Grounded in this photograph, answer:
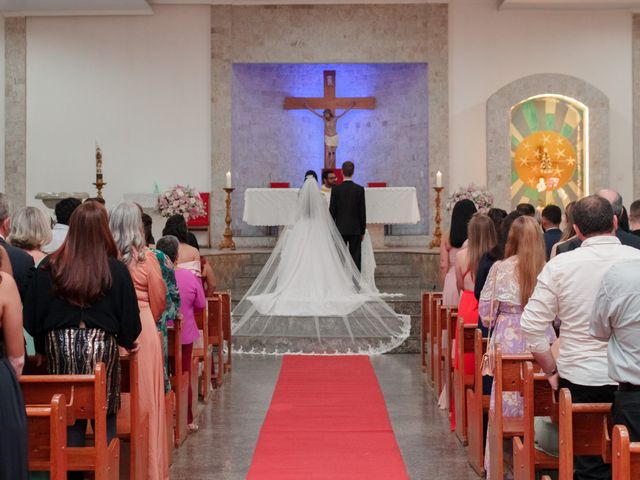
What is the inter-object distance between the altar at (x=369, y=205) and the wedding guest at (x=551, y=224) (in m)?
6.64

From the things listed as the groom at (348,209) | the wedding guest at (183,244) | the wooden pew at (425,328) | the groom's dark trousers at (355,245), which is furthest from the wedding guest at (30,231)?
the groom's dark trousers at (355,245)

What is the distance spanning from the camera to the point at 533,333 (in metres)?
4.02

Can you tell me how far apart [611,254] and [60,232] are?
4.18 m

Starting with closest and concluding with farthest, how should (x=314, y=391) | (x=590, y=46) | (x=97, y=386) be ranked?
(x=97, y=386) → (x=314, y=391) → (x=590, y=46)

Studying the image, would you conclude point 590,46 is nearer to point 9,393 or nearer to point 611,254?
point 611,254

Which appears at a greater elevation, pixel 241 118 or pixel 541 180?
pixel 241 118

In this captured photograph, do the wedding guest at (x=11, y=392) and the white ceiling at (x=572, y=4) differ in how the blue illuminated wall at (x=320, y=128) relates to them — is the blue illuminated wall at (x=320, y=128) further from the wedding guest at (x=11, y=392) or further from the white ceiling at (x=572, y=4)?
the wedding guest at (x=11, y=392)

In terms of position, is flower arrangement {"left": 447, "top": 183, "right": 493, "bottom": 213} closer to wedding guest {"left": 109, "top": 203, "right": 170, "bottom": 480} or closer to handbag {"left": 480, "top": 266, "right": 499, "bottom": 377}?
handbag {"left": 480, "top": 266, "right": 499, "bottom": 377}

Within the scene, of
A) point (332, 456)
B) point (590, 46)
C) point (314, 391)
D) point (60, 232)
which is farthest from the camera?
point (590, 46)

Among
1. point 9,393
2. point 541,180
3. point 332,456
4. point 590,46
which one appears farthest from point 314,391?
point 590,46

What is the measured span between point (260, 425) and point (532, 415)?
127 inches

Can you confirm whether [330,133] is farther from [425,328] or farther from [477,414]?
[477,414]

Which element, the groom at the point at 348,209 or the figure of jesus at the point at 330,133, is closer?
the groom at the point at 348,209

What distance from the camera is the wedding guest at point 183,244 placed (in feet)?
25.2
